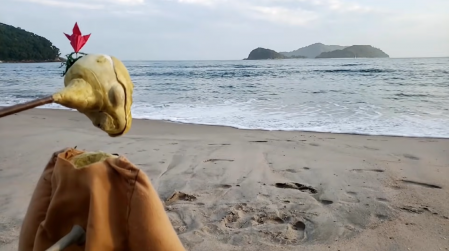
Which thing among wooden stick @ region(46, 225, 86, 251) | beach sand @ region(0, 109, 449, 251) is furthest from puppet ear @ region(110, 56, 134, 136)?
beach sand @ region(0, 109, 449, 251)

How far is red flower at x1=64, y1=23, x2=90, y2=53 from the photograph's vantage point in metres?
1.20

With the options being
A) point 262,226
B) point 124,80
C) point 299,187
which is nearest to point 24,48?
point 299,187

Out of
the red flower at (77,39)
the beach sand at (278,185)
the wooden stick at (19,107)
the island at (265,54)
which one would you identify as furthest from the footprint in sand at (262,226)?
the island at (265,54)

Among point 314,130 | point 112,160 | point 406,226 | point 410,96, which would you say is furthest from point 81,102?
point 410,96

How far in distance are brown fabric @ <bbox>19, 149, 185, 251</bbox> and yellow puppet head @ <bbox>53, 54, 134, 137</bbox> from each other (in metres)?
0.12

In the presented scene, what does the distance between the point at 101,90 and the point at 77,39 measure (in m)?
0.24

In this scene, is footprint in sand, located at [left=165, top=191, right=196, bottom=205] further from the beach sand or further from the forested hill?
the forested hill

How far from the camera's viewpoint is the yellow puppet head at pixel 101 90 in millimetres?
1045

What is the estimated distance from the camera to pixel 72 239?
104cm

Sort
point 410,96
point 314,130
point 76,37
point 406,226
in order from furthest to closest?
1. point 410,96
2. point 314,130
3. point 406,226
4. point 76,37

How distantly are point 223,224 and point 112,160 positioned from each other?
6.38 feet

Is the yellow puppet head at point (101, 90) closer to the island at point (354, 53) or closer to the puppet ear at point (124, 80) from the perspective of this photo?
the puppet ear at point (124, 80)

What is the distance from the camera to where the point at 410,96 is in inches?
456

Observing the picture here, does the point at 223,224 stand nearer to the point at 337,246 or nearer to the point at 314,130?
the point at 337,246
